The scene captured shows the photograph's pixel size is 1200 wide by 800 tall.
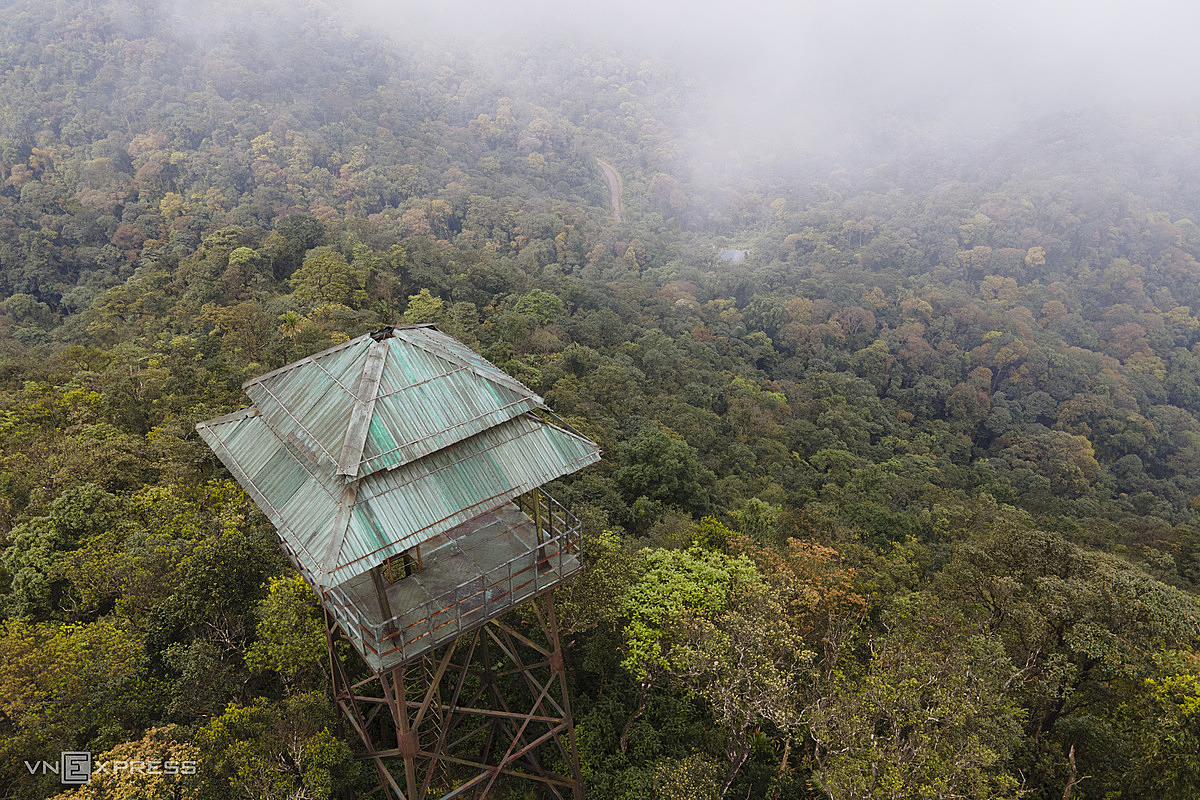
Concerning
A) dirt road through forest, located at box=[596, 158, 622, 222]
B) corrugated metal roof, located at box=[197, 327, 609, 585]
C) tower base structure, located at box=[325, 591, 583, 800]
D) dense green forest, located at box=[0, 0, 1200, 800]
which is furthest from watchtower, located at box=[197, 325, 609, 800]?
dirt road through forest, located at box=[596, 158, 622, 222]

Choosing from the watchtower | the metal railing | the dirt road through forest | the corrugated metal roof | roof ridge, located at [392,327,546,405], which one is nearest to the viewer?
the corrugated metal roof

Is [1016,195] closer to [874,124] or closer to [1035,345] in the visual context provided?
[1035,345]

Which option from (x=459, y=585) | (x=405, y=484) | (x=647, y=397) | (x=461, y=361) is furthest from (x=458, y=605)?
(x=647, y=397)

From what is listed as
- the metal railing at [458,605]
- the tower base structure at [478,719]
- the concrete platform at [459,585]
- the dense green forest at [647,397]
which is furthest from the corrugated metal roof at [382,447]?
the dense green forest at [647,397]

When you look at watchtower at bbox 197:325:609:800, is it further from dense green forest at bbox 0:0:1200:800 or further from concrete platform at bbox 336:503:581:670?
dense green forest at bbox 0:0:1200:800

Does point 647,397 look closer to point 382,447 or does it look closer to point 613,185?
point 382,447

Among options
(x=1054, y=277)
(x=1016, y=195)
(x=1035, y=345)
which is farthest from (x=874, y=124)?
(x=1035, y=345)
